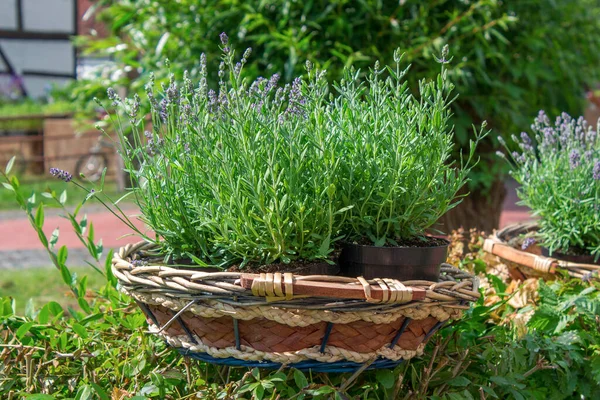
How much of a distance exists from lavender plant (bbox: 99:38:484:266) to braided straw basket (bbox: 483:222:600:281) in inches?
26.3

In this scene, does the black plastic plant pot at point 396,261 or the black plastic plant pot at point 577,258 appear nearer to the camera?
the black plastic plant pot at point 396,261

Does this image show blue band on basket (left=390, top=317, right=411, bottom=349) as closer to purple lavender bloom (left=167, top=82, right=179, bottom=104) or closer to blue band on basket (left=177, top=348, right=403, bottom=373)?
blue band on basket (left=177, top=348, right=403, bottom=373)

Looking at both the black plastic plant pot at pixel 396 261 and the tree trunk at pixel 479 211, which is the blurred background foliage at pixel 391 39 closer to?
the tree trunk at pixel 479 211

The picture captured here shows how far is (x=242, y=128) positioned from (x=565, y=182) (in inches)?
45.9

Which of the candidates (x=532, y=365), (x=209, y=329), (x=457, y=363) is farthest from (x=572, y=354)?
(x=209, y=329)

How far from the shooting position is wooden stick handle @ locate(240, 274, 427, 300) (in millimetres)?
1162

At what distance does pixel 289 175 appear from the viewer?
1.28 m

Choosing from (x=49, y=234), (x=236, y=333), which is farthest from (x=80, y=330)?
(x=49, y=234)

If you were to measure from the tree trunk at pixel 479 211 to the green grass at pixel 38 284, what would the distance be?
2373 mm

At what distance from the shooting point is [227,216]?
1264mm

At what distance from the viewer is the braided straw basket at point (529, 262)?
188 cm

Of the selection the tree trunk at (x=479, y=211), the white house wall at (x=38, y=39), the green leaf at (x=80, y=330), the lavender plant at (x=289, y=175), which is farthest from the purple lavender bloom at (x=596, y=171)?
the white house wall at (x=38, y=39)

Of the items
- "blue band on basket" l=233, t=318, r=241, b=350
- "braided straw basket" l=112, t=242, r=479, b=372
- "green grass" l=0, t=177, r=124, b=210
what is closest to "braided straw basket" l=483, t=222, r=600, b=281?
"braided straw basket" l=112, t=242, r=479, b=372

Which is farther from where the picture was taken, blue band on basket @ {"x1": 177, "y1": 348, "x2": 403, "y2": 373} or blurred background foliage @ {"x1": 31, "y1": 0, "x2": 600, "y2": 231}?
blurred background foliage @ {"x1": 31, "y1": 0, "x2": 600, "y2": 231}
